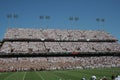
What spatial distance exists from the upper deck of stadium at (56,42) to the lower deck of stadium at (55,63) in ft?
7.84

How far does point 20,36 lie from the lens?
75.1 meters

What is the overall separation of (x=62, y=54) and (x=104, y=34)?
66.7ft

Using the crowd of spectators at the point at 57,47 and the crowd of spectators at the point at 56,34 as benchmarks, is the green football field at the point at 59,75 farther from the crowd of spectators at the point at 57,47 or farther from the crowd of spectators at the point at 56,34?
the crowd of spectators at the point at 56,34

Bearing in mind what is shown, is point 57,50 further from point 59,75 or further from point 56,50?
point 59,75

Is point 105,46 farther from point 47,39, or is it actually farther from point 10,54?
point 10,54

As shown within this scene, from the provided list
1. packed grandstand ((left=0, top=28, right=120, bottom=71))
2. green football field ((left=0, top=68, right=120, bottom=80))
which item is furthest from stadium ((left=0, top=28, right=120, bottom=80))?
green football field ((left=0, top=68, right=120, bottom=80))

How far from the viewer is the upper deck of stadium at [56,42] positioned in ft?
227

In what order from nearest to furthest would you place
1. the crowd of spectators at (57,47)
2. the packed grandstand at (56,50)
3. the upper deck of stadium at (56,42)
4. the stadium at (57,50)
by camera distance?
the stadium at (57,50)
the packed grandstand at (56,50)
the crowd of spectators at (57,47)
the upper deck of stadium at (56,42)

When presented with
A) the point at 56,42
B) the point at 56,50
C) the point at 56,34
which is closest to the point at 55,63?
the point at 56,50

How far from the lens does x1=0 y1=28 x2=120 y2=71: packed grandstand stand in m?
63.0

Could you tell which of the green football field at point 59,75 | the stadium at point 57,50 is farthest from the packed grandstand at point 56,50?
the green football field at point 59,75

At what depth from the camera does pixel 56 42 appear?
75312mm

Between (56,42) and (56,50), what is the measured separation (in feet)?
20.5

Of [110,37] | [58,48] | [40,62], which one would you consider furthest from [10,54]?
[110,37]
